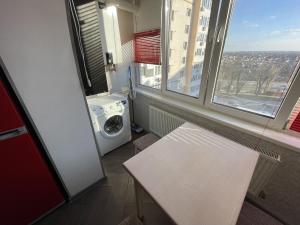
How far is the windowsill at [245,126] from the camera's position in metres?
1.09

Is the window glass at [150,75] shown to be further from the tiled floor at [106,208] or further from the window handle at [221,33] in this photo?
the tiled floor at [106,208]

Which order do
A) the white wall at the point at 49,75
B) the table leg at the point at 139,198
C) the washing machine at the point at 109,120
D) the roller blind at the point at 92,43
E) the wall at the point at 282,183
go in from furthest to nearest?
the washing machine at the point at 109,120 < the roller blind at the point at 92,43 < the wall at the point at 282,183 < the table leg at the point at 139,198 < the white wall at the point at 49,75

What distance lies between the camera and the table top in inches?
26.9

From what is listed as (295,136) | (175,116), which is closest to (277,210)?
(295,136)

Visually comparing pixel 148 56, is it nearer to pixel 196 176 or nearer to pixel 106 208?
pixel 196 176

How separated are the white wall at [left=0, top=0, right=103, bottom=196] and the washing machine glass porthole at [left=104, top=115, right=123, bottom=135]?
64 centimetres

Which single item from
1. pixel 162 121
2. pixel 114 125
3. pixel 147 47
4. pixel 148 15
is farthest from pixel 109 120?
pixel 148 15

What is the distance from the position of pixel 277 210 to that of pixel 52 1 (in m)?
2.55

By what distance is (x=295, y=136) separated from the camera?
113 cm

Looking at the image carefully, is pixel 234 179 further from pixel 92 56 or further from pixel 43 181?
pixel 92 56

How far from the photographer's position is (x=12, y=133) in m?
0.99

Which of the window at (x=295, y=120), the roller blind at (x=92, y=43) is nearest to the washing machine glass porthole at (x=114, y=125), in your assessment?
the roller blind at (x=92, y=43)

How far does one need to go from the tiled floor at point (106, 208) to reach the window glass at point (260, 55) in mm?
1394

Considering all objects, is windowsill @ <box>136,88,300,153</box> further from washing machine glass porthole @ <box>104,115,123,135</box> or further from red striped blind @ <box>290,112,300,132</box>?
washing machine glass porthole @ <box>104,115,123,135</box>
